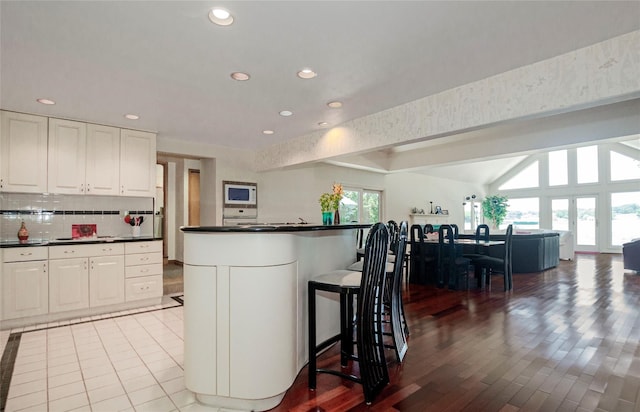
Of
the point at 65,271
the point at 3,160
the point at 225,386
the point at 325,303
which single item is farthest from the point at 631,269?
the point at 3,160

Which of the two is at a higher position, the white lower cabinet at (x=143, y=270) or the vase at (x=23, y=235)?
the vase at (x=23, y=235)

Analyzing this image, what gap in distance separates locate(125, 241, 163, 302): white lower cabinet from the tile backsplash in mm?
550

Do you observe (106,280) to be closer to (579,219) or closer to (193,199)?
(193,199)

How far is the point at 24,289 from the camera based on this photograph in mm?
3709

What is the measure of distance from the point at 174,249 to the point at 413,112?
6595 millimetres

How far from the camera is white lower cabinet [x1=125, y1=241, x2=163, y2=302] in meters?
4.40

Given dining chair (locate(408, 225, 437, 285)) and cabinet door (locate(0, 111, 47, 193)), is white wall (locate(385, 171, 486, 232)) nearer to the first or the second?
dining chair (locate(408, 225, 437, 285))

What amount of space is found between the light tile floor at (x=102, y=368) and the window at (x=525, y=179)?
44.3 feet

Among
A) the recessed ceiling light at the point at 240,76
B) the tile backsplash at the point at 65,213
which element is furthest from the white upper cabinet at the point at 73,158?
the recessed ceiling light at the point at 240,76

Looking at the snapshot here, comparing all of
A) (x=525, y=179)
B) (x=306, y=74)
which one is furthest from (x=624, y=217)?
(x=306, y=74)

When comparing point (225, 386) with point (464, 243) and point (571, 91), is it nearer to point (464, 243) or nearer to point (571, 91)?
point (571, 91)

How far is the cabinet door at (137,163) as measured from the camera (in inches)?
180

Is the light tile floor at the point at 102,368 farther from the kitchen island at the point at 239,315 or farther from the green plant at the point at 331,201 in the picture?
the green plant at the point at 331,201

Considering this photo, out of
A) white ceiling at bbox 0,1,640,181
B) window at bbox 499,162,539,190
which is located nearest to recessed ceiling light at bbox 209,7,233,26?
white ceiling at bbox 0,1,640,181
